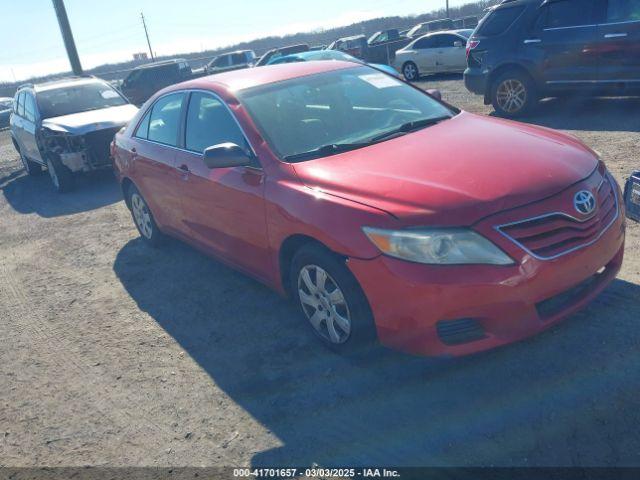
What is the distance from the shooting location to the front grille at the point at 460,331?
2.98 metres

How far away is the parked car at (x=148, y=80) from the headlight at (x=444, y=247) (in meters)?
21.7

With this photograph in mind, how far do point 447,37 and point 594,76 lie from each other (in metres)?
9.41

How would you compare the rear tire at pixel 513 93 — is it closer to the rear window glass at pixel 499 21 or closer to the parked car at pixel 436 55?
the rear window glass at pixel 499 21

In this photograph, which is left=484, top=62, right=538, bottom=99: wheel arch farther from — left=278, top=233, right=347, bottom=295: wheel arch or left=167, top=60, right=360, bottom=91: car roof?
left=278, top=233, right=347, bottom=295: wheel arch

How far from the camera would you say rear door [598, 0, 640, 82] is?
8.25 m

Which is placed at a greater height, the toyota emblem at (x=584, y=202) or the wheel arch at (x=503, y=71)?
Result: the toyota emblem at (x=584, y=202)

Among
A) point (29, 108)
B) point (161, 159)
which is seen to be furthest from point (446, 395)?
point (29, 108)

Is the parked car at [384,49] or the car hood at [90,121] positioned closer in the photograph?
the car hood at [90,121]

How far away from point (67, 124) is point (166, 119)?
5.22 m

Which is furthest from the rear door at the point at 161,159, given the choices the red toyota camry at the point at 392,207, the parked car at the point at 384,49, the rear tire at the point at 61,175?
the parked car at the point at 384,49

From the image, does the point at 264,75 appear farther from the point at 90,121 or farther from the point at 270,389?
the point at 90,121

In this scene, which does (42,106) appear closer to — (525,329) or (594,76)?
(594,76)

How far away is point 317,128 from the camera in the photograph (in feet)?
13.4

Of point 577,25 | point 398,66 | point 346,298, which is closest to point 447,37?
point 398,66
